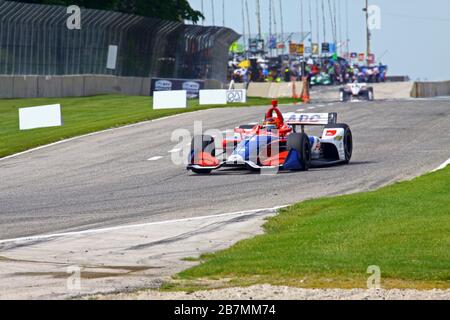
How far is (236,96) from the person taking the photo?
147ft

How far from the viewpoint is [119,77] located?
173 ft

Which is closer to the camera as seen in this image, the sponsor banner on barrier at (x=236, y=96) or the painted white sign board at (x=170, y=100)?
the painted white sign board at (x=170, y=100)

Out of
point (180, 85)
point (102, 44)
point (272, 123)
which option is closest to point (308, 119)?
point (272, 123)

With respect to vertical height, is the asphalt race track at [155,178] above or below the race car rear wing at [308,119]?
below

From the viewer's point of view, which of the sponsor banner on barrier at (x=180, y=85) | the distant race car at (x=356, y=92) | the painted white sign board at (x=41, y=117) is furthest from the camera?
the sponsor banner on barrier at (x=180, y=85)

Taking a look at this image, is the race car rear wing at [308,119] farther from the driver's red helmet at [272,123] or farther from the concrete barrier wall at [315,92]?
the concrete barrier wall at [315,92]

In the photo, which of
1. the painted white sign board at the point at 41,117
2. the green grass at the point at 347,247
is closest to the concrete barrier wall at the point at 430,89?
the painted white sign board at the point at 41,117

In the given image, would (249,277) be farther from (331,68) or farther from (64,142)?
(331,68)

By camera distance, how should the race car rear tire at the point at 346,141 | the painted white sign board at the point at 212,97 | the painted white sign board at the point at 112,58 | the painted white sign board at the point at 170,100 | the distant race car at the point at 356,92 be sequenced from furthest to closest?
the painted white sign board at the point at 112,58
the distant race car at the point at 356,92
the painted white sign board at the point at 212,97
the painted white sign board at the point at 170,100
the race car rear tire at the point at 346,141

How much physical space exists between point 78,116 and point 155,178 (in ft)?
57.3

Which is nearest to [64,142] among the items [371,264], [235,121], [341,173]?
[235,121]

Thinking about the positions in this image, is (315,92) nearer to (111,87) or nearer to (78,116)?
(111,87)

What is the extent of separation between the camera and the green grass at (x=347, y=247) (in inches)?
407

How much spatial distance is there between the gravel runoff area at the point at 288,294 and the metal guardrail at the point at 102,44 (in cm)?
3698
